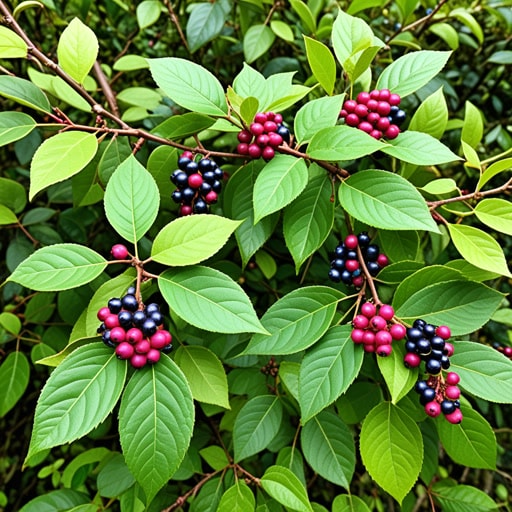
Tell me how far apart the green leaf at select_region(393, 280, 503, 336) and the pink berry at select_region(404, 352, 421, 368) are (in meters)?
0.09

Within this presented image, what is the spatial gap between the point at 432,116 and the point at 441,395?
672 millimetres

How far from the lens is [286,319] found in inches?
37.1

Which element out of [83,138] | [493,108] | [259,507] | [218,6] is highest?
[218,6]

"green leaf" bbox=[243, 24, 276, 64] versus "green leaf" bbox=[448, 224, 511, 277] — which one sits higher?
"green leaf" bbox=[243, 24, 276, 64]

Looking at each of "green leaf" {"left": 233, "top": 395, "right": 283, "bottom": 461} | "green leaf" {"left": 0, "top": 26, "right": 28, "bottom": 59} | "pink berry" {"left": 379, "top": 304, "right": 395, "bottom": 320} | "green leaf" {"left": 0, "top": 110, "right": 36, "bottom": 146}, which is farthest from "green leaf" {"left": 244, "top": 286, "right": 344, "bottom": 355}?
"green leaf" {"left": 0, "top": 26, "right": 28, "bottom": 59}

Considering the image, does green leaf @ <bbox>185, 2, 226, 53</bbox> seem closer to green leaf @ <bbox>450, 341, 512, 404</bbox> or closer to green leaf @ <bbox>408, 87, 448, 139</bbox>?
green leaf @ <bbox>408, 87, 448, 139</bbox>

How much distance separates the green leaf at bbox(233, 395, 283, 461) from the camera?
1128mm

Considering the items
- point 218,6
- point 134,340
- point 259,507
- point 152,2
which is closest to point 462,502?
point 259,507

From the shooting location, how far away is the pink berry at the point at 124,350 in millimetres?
784

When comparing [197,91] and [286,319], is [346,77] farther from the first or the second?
[286,319]

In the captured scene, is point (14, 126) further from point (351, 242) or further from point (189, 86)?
point (351, 242)

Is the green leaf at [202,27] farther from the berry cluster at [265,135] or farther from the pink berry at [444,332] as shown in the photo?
the pink berry at [444,332]

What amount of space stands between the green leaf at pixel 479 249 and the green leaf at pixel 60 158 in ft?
2.44

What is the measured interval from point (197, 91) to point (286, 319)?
1.67 feet
